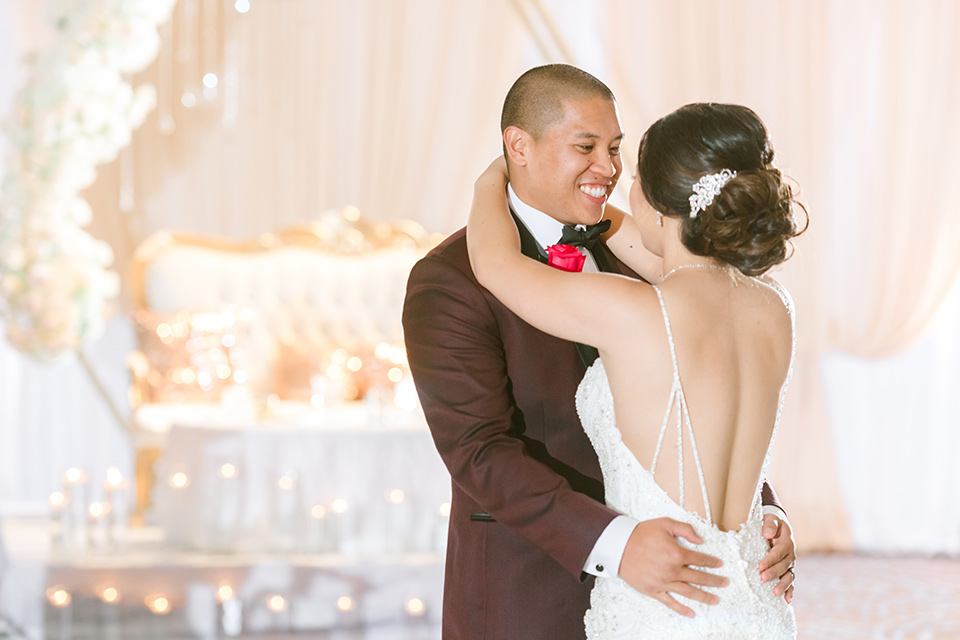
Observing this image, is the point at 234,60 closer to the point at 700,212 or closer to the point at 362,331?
the point at 362,331

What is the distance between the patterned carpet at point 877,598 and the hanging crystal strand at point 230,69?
408 cm

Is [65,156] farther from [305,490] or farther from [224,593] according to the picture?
[224,593]

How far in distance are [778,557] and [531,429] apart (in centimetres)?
47

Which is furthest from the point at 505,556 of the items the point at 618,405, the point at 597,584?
the point at 618,405

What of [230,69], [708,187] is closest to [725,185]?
[708,187]

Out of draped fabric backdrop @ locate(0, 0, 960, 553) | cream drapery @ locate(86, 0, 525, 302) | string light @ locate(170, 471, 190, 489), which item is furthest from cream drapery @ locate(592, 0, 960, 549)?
string light @ locate(170, 471, 190, 489)

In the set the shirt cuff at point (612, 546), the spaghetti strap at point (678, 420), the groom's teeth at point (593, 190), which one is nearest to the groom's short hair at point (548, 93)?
the groom's teeth at point (593, 190)

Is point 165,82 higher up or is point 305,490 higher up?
point 165,82

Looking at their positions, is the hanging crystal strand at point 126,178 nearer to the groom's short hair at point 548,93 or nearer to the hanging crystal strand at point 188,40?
the hanging crystal strand at point 188,40

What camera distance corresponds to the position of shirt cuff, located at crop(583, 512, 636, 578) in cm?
157

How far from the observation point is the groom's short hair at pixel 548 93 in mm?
1880

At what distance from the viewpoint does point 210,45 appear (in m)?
5.85

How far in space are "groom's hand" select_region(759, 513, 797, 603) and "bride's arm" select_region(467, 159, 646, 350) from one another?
453 millimetres

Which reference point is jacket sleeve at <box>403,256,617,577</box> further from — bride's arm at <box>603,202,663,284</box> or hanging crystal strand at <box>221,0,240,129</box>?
hanging crystal strand at <box>221,0,240,129</box>
